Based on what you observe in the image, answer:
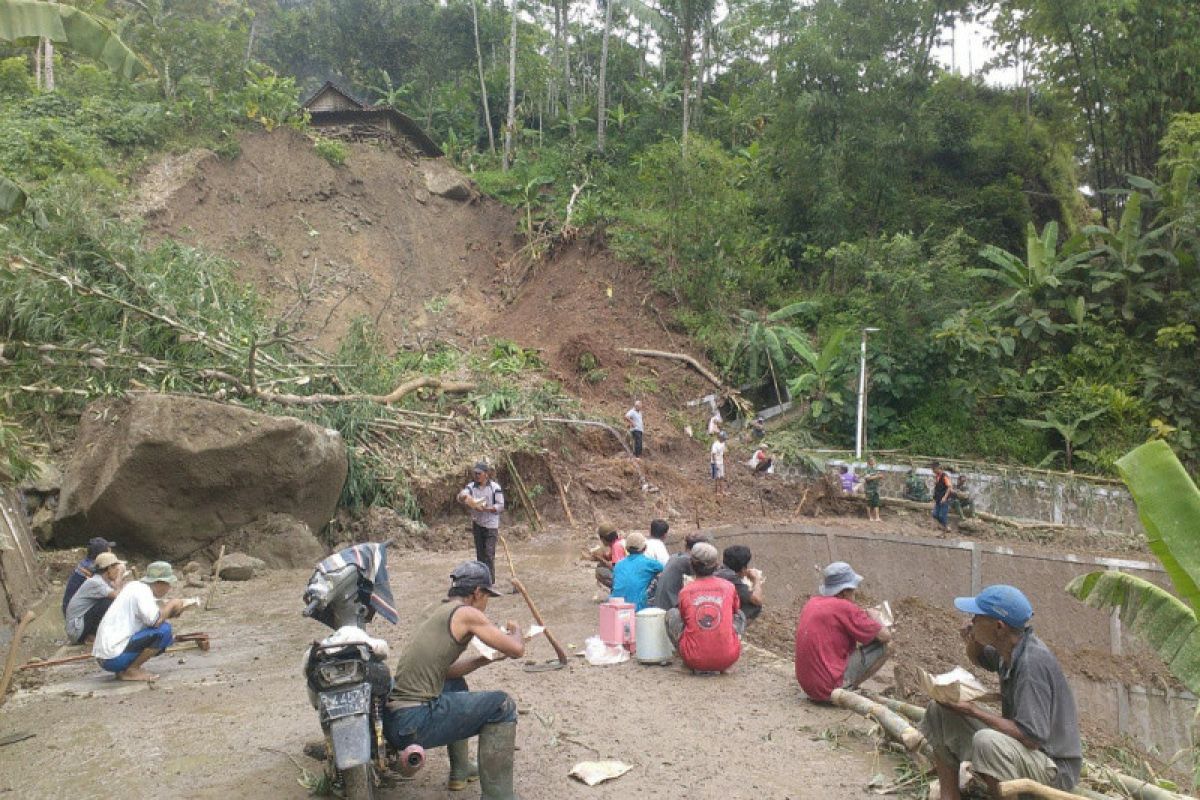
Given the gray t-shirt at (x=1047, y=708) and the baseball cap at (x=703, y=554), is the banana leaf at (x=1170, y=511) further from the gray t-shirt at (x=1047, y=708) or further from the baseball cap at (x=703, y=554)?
the baseball cap at (x=703, y=554)

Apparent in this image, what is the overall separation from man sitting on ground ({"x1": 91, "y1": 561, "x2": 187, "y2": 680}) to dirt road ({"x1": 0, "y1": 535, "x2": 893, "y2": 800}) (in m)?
0.23

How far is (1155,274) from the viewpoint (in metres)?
23.1

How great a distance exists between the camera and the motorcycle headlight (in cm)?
430

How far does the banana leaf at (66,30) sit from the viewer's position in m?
6.96

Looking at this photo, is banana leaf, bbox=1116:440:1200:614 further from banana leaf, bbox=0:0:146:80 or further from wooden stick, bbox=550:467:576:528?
wooden stick, bbox=550:467:576:528

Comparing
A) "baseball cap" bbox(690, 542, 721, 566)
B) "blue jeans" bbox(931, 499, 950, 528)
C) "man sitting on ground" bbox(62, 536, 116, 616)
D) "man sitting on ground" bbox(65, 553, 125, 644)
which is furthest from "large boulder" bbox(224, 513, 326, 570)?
"blue jeans" bbox(931, 499, 950, 528)

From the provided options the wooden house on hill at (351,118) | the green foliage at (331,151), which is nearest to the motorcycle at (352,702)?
the green foliage at (331,151)

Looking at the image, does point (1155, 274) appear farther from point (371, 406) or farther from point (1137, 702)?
point (371, 406)

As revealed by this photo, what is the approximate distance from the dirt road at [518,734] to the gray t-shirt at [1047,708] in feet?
3.85

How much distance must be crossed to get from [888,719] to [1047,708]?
4.99 feet

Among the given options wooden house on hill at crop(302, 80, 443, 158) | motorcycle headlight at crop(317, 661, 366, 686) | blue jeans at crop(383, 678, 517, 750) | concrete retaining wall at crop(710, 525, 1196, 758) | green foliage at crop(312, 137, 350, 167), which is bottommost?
concrete retaining wall at crop(710, 525, 1196, 758)

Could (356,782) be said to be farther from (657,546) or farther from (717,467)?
(717,467)

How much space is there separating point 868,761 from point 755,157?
1164 inches

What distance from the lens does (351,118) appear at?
30.9 meters
